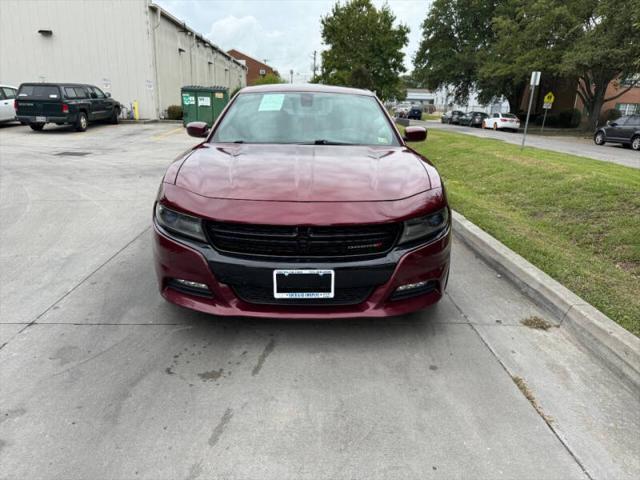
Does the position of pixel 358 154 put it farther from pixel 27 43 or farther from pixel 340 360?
pixel 27 43

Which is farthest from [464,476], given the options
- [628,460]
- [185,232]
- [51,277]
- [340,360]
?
[51,277]

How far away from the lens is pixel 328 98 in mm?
4332

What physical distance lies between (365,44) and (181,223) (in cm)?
4343

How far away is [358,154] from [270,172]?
77 cm

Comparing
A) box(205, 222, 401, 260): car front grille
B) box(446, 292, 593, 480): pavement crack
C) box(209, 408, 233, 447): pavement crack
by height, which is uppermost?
box(205, 222, 401, 260): car front grille

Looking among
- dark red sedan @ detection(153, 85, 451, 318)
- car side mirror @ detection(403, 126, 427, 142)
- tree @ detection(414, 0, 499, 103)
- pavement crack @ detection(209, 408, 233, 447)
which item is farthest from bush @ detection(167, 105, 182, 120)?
tree @ detection(414, 0, 499, 103)

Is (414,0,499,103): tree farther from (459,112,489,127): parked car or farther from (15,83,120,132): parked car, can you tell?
(15,83,120,132): parked car

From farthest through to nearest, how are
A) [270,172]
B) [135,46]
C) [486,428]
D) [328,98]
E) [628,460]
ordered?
[135,46] < [328,98] < [270,172] < [486,428] < [628,460]

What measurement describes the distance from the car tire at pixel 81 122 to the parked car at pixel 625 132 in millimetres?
22944

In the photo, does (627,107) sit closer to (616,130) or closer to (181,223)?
(616,130)

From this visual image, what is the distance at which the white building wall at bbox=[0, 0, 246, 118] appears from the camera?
23562 millimetres

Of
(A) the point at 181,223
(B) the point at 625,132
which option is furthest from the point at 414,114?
(A) the point at 181,223

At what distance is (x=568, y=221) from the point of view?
574 centimetres

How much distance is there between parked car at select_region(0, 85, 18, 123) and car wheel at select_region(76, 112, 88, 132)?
128 inches
